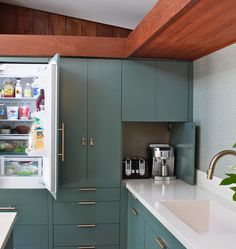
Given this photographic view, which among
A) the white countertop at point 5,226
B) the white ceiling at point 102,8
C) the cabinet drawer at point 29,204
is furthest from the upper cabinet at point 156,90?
the white countertop at point 5,226

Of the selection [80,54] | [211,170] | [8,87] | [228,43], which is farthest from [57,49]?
[211,170]

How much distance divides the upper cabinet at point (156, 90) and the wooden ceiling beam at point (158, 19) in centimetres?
30

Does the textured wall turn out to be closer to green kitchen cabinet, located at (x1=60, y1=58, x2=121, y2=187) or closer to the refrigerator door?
green kitchen cabinet, located at (x1=60, y1=58, x2=121, y2=187)

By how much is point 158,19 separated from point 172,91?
1107 millimetres

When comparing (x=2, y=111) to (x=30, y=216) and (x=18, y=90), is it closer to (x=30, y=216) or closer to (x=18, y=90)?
(x=18, y=90)

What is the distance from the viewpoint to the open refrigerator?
2666 millimetres

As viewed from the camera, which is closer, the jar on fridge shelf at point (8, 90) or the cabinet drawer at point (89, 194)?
the cabinet drawer at point (89, 194)

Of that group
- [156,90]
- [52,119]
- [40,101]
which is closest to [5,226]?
[52,119]

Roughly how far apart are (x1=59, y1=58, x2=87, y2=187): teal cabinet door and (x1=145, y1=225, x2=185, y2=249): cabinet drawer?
872 mm

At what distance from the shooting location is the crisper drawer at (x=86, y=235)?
9.82 ft

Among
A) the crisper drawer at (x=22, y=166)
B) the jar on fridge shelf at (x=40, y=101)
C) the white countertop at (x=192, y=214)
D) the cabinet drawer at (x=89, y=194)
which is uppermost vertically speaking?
the jar on fridge shelf at (x=40, y=101)

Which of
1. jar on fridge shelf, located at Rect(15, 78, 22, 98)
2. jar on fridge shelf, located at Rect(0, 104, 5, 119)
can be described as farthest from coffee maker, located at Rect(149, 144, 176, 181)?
jar on fridge shelf, located at Rect(0, 104, 5, 119)

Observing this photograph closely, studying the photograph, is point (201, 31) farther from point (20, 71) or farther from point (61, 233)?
point (61, 233)

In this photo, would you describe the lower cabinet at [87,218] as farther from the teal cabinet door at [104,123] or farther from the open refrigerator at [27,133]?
the open refrigerator at [27,133]
